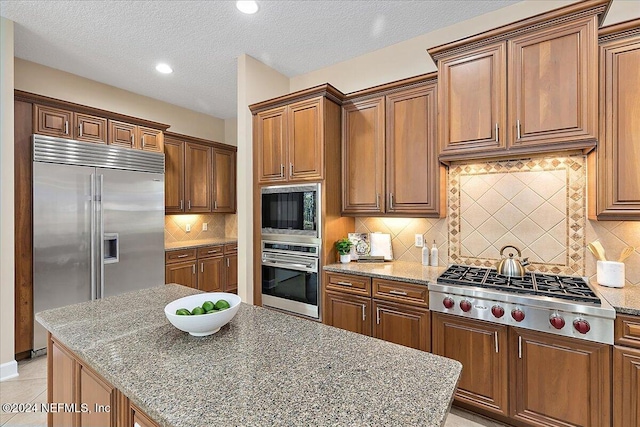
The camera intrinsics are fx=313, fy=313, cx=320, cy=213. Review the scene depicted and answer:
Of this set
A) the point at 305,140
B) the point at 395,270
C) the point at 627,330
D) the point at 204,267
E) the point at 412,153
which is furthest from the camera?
the point at 204,267

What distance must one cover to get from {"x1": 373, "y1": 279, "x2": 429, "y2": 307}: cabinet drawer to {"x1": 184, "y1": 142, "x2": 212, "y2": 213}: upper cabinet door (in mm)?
3173

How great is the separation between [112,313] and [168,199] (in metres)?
2.93

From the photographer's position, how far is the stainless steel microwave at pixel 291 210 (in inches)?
111

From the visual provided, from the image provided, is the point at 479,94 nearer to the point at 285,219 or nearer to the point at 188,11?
the point at 285,219

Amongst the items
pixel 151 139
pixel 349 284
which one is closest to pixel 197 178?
pixel 151 139

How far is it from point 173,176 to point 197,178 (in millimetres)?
378

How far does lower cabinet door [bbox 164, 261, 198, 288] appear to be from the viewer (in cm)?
404

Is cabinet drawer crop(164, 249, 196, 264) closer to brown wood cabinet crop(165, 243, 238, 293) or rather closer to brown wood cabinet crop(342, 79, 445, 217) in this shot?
brown wood cabinet crop(165, 243, 238, 293)

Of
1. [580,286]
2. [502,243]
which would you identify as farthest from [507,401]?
[502,243]

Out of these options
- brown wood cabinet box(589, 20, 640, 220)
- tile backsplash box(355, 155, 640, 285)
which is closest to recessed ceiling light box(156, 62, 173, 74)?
tile backsplash box(355, 155, 640, 285)

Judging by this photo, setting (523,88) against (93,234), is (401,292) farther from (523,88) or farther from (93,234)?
(93,234)

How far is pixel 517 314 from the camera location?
1.86 m

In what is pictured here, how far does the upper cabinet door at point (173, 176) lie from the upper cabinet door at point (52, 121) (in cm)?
115

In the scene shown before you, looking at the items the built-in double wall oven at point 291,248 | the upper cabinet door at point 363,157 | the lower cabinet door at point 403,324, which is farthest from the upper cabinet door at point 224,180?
the lower cabinet door at point 403,324
